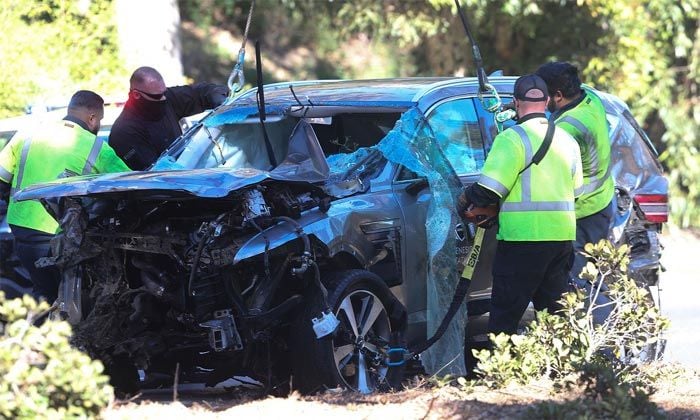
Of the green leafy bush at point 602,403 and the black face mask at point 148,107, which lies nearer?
the green leafy bush at point 602,403

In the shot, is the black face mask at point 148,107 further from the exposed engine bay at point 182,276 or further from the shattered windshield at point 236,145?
the exposed engine bay at point 182,276

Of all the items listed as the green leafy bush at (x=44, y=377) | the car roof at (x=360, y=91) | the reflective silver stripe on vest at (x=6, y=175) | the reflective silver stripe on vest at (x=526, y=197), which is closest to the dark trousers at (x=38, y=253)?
the reflective silver stripe on vest at (x=6, y=175)

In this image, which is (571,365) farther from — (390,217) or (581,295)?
(390,217)

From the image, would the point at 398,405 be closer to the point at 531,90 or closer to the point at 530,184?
the point at 530,184

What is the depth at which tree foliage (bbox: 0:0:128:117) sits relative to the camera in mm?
13844

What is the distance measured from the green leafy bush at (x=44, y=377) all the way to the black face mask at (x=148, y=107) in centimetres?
396

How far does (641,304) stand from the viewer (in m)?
6.89

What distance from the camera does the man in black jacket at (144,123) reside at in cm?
858

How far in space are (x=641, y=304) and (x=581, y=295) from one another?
45 centimetres

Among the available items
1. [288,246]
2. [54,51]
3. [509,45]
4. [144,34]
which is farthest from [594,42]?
[288,246]

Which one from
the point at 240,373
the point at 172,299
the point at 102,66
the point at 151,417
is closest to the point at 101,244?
the point at 172,299

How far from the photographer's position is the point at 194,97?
9117 millimetres

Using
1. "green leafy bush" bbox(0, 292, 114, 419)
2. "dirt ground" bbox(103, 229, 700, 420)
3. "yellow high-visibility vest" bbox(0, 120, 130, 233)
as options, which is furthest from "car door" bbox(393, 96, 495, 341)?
"green leafy bush" bbox(0, 292, 114, 419)

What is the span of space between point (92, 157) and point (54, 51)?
7.40 meters
